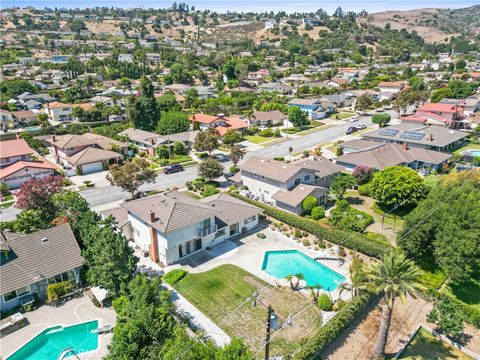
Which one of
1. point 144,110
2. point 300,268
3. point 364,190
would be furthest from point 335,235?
point 144,110

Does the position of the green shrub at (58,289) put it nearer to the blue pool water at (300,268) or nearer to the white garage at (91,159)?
the blue pool water at (300,268)

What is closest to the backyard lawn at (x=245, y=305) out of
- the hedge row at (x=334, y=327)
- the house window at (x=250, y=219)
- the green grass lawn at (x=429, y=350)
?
the hedge row at (x=334, y=327)

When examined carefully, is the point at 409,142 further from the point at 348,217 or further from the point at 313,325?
Result: the point at 313,325

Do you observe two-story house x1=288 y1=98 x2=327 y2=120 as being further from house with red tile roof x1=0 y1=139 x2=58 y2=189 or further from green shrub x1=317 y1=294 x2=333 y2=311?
green shrub x1=317 y1=294 x2=333 y2=311

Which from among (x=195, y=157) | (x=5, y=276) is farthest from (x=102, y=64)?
(x=5, y=276)

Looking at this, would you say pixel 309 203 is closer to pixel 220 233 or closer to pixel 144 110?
pixel 220 233

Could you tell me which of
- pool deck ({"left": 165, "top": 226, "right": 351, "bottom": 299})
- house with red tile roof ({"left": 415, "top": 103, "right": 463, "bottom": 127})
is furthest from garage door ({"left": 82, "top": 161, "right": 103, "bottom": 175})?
house with red tile roof ({"left": 415, "top": 103, "right": 463, "bottom": 127})
